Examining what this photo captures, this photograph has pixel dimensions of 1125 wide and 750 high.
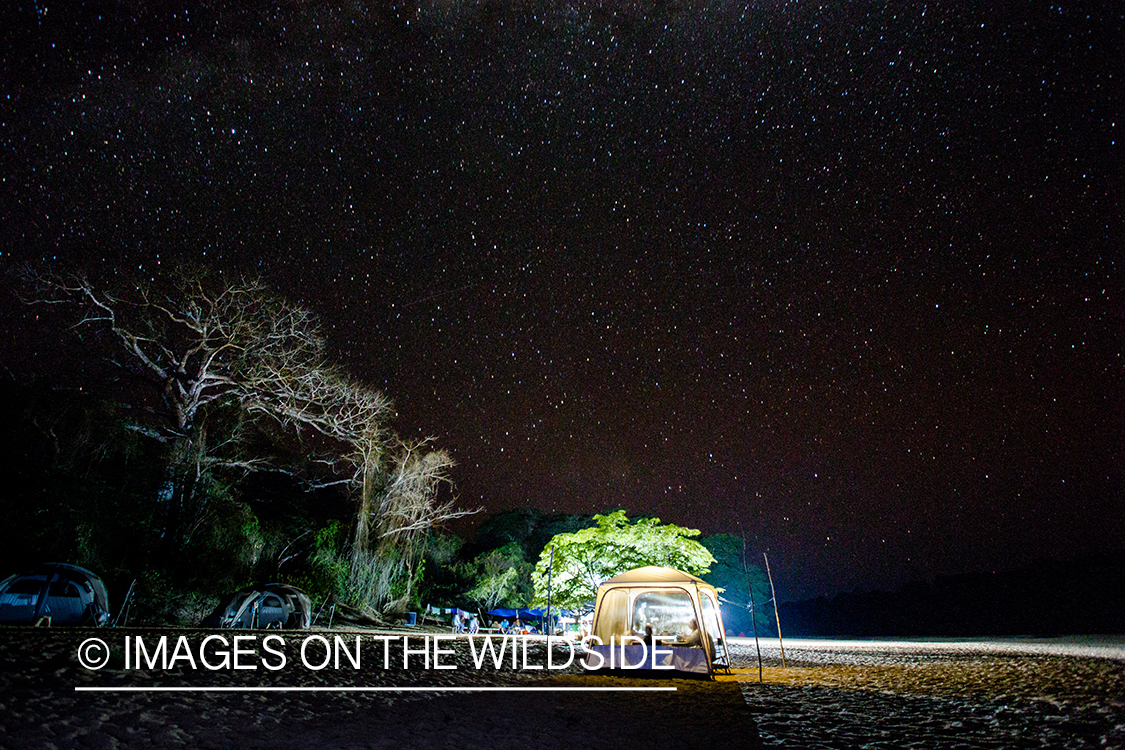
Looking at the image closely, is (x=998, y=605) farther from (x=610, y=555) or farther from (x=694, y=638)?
(x=694, y=638)

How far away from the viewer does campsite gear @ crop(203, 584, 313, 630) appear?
14672 millimetres

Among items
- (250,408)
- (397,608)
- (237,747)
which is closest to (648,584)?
(237,747)

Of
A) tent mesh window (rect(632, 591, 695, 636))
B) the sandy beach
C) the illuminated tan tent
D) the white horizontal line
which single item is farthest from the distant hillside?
the white horizontal line

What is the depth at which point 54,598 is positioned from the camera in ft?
44.1

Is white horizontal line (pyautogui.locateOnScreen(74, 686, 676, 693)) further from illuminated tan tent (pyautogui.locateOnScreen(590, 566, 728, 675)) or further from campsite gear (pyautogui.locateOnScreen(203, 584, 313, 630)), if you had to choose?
campsite gear (pyautogui.locateOnScreen(203, 584, 313, 630))

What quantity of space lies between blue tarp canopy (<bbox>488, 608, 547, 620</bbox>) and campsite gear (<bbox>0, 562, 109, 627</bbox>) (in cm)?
1890

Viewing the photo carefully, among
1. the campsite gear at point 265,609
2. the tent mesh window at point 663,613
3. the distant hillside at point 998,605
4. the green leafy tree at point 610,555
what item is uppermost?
the green leafy tree at point 610,555

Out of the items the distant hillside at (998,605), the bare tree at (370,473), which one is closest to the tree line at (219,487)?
the bare tree at (370,473)

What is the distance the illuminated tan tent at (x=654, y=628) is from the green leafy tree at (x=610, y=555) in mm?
7143

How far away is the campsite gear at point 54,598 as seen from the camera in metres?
13.2

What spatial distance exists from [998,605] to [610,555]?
193ft

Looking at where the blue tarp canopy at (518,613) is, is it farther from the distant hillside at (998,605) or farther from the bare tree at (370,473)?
the distant hillside at (998,605)

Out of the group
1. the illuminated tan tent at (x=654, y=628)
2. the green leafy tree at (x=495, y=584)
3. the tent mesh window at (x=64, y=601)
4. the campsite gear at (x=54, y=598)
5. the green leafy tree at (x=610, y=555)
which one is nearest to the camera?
the illuminated tan tent at (x=654, y=628)

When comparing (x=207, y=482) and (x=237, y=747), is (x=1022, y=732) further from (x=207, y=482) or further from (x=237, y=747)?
(x=207, y=482)
